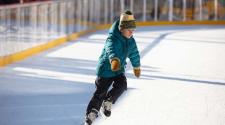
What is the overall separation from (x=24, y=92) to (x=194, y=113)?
8.31 ft

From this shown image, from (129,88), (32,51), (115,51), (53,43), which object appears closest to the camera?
(115,51)

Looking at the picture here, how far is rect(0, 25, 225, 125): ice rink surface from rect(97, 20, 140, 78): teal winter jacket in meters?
0.59

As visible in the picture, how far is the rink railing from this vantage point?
11.4 m

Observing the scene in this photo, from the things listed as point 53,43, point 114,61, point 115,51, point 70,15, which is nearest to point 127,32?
point 115,51

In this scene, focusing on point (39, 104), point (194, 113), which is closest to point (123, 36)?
point (194, 113)

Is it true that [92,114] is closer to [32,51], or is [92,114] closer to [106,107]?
[106,107]

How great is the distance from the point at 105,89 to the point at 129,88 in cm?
284

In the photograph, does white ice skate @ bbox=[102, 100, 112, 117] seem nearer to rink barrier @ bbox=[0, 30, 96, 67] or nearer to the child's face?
the child's face

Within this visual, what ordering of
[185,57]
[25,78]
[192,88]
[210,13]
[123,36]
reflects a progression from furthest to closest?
[210,13] → [185,57] → [25,78] → [192,88] → [123,36]

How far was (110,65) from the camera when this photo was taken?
214 inches

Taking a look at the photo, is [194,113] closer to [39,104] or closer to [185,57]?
[39,104]

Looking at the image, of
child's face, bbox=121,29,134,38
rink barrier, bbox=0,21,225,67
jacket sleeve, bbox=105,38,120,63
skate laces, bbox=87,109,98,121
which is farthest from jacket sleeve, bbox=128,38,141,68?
rink barrier, bbox=0,21,225,67

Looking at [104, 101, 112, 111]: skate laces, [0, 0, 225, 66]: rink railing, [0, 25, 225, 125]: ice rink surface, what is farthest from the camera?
[0, 0, 225, 66]: rink railing

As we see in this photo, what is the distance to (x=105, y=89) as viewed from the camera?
18.3 feet
